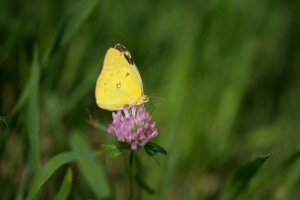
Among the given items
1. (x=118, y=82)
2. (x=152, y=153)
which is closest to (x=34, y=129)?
(x=118, y=82)

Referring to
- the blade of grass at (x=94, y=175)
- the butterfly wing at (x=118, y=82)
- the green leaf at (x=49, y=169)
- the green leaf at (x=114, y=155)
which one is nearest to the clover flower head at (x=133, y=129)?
the green leaf at (x=114, y=155)

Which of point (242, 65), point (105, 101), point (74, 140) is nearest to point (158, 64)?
point (242, 65)

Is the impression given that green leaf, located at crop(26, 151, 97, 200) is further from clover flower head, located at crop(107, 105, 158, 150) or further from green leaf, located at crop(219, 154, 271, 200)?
green leaf, located at crop(219, 154, 271, 200)

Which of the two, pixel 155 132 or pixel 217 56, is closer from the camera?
pixel 155 132

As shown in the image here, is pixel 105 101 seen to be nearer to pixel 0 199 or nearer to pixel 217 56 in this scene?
pixel 0 199

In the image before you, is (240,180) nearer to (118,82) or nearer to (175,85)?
(118,82)

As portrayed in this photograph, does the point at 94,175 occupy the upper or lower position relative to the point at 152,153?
lower

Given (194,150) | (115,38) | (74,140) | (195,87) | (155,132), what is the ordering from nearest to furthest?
(155,132) → (74,140) → (194,150) → (195,87) → (115,38)

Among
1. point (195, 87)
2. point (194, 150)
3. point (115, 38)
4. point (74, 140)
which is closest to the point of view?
point (74, 140)

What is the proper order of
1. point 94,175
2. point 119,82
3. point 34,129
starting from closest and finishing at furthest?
point 34,129
point 119,82
point 94,175
